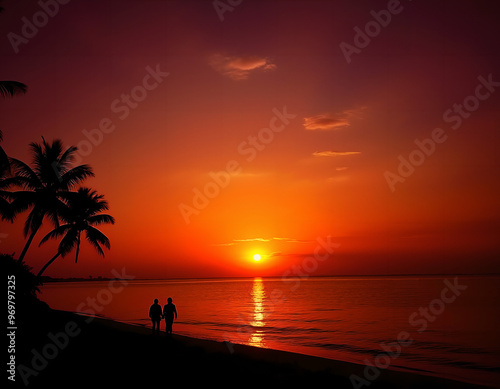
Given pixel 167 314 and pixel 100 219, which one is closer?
pixel 167 314

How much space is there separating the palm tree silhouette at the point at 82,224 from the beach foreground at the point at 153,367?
17.7 metres

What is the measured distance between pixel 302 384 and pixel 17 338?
11.6 m

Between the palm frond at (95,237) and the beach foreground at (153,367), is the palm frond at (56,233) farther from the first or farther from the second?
the beach foreground at (153,367)

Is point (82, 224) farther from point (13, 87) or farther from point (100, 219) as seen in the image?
point (13, 87)

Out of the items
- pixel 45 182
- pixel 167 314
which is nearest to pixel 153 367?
pixel 167 314

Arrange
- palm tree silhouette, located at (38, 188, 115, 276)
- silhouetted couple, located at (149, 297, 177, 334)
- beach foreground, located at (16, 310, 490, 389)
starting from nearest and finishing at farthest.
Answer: beach foreground, located at (16, 310, 490, 389) → silhouetted couple, located at (149, 297, 177, 334) → palm tree silhouette, located at (38, 188, 115, 276)

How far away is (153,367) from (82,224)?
29.7 meters

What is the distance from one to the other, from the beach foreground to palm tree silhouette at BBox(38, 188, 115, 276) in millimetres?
17750

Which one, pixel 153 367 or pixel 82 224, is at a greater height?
pixel 82 224

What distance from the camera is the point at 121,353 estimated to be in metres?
15.2

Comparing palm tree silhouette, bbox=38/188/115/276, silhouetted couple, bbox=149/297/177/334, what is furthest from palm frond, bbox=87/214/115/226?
silhouetted couple, bbox=149/297/177/334

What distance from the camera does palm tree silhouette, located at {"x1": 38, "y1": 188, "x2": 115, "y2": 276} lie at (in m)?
35.7

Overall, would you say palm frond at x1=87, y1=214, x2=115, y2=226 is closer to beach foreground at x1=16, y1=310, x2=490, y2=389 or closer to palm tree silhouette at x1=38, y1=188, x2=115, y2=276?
palm tree silhouette at x1=38, y1=188, x2=115, y2=276

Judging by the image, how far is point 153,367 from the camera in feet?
43.2
